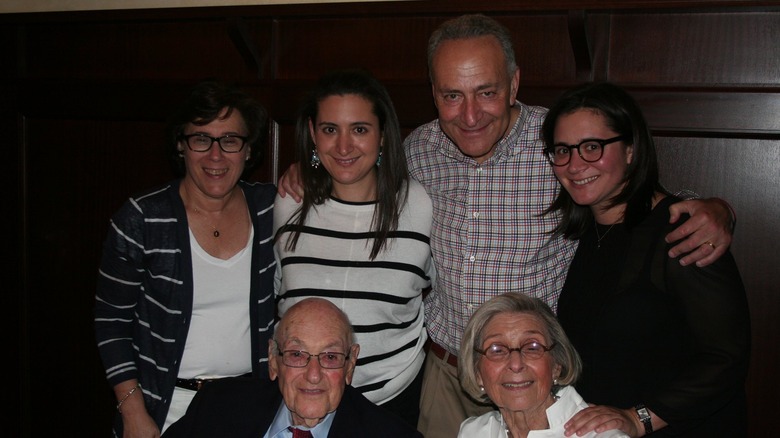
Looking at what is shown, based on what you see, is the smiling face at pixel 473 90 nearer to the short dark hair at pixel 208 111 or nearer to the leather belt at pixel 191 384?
the short dark hair at pixel 208 111

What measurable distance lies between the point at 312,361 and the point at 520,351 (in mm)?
577

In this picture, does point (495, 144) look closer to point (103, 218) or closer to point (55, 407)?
point (103, 218)

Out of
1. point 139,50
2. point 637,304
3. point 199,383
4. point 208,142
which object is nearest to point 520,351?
point 637,304

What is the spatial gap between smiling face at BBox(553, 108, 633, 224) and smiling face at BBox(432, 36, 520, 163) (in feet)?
0.76

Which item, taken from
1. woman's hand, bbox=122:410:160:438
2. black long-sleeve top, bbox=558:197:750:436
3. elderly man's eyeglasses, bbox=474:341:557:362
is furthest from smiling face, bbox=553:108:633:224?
woman's hand, bbox=122:410:160:438

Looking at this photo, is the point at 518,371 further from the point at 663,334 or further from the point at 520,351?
the point at 663,334

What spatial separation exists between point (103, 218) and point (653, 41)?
264 centimetres

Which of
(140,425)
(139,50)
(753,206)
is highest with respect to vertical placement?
(139,50)

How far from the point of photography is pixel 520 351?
2.02 m

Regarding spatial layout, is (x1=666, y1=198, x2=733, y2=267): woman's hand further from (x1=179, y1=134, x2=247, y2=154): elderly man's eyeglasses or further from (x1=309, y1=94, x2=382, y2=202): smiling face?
(x1=179, y1=134, x2=247, y2=154): elderly man's eyeglasses

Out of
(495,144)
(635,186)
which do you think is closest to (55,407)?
(495,144)

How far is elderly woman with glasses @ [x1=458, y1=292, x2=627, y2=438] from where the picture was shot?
1.99m

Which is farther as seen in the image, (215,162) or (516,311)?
(215,162)

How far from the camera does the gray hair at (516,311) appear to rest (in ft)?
6.73
